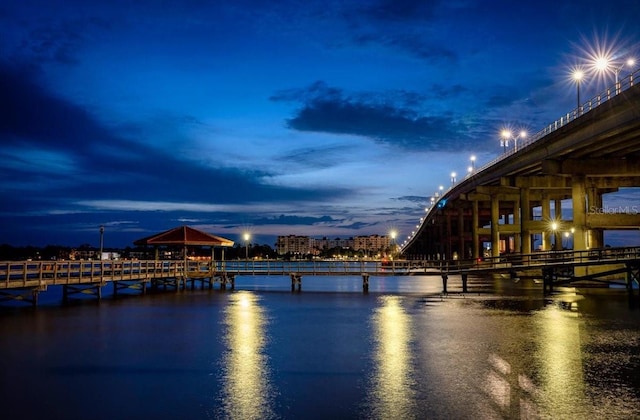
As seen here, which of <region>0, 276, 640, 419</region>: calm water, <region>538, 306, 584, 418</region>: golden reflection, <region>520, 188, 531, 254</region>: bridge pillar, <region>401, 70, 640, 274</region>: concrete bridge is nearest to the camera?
<region>0, 276, 640, 419</region>: calm water

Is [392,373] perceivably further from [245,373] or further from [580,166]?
[580,166]

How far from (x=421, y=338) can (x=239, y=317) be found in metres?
10.5

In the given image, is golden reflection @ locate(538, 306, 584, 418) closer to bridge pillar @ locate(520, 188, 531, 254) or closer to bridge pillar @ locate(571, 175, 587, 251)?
bridge pillar @ locate(571, 175, 587, 251)

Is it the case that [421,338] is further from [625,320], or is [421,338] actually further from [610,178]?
[610,178]

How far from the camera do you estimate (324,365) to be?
15359 mm

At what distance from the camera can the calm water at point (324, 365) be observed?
36.4ft

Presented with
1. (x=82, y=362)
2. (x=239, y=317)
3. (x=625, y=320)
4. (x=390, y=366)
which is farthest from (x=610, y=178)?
(x=82, y=362)

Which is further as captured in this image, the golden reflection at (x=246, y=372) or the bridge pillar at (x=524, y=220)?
the bridge pillar at (x=524, y=220)

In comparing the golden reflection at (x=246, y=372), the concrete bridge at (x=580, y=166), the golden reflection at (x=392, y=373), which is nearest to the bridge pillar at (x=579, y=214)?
the concrete bridge at (x=580, y=166)

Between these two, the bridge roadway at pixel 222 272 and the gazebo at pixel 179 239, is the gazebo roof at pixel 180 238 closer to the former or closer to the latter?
the gazebo at pixel 179 239

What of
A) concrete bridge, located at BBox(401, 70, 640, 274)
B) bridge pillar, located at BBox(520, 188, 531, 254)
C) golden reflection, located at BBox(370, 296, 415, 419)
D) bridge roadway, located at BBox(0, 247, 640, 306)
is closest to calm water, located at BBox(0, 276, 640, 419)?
golden reflection, located at BBox(370, 296, 415, 419)

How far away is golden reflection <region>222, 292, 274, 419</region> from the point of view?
36.2 feet

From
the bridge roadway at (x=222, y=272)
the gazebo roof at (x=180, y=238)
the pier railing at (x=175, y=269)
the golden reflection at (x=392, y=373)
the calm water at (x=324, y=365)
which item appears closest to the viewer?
the golden reflection at (x=392, y=373)

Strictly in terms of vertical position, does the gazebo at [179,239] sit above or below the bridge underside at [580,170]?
below
